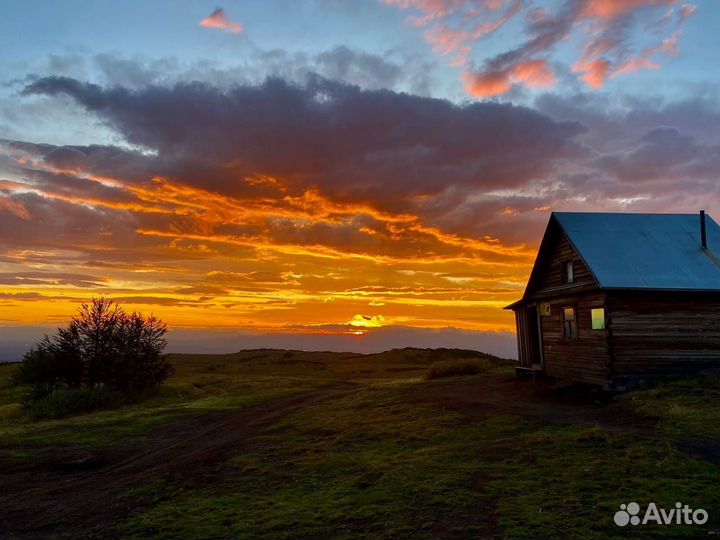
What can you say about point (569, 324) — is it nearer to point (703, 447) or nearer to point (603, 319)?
point (603, 319)

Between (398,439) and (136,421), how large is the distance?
14.6 m

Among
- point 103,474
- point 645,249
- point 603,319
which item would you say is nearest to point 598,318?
point 603,319

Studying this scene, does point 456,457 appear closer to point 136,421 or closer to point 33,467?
point 33,467

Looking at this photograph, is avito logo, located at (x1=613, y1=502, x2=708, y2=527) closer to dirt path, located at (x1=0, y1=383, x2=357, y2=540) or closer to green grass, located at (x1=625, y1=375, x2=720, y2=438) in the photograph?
green grass, located at (x1=625, y1=375, x2=720, y2=438)

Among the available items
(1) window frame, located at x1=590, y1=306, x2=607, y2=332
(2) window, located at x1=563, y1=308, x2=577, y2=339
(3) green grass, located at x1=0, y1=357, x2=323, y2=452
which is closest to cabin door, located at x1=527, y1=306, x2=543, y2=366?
(2) window, located at x1=563, y1=308, x2=577, y2=339

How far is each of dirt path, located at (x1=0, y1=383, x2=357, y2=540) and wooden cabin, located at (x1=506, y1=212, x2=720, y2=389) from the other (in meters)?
→ 15.3

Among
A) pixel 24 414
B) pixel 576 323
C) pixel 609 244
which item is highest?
pixel 609 244

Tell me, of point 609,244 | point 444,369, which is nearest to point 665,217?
point 609,244

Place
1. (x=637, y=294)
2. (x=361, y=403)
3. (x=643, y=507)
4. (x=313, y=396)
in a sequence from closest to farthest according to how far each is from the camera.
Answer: (x=643, y=507), (x=637, y=294), (x=361, y=403), (x=313, y=396)

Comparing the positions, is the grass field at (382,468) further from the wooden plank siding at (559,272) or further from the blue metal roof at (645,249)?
the wooden plank siding at (559,272)

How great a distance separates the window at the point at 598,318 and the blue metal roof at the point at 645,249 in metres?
1.57

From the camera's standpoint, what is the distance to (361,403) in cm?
2639

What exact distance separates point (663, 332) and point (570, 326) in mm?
4618

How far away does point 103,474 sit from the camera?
648 inches
